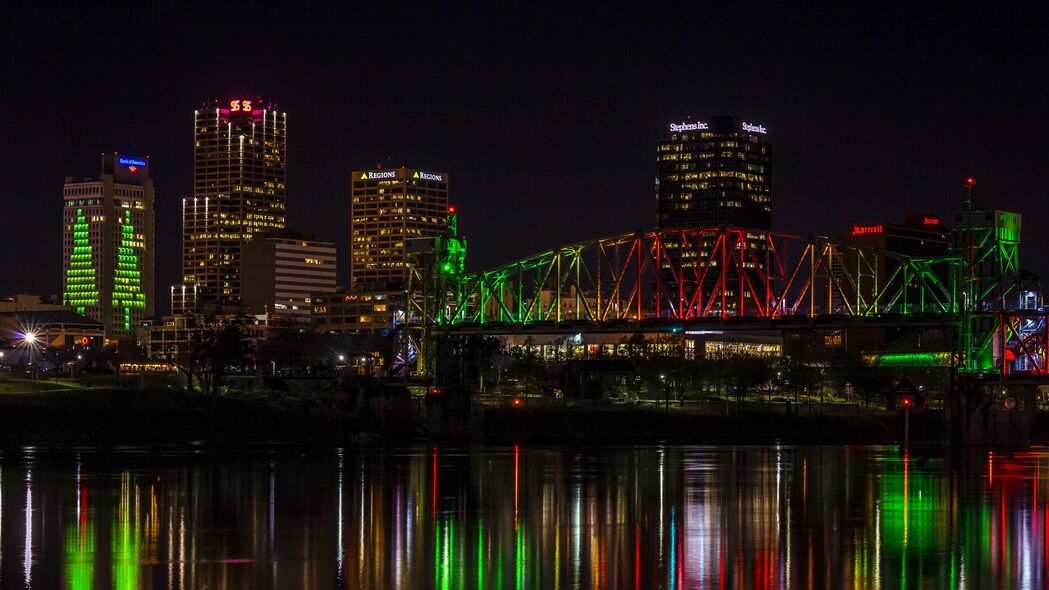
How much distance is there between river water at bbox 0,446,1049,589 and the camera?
3897 cm

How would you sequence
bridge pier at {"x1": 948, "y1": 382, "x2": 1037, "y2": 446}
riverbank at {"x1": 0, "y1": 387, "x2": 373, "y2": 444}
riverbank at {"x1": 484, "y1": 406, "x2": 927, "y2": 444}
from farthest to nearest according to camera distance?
riverbank at {"x1": 484, "y1": 406, "x2": 927, "y2": 444} → bridge pier at {"x1": 948, "y1": 382, "x2": 1037, "y2": 446} → riverbank at {"x1": 0, "y1": 387, "x2": 373, "y2": 444}

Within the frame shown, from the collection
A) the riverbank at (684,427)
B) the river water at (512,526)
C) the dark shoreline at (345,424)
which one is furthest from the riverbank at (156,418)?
the river water at (512,526)

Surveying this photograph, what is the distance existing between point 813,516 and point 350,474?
92.9ft

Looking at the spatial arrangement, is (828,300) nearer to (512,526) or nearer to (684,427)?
(684,427)

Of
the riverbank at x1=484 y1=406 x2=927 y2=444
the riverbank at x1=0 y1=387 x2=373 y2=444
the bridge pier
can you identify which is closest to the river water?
the riverbank at x1=0 y1=387 x2=373 y2=444

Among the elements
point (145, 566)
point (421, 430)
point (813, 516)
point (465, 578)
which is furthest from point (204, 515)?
point (421, 430)

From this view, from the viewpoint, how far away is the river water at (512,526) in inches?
1534

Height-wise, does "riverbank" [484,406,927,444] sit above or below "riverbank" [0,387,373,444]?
below

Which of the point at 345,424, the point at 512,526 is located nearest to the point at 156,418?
the point at 345,424

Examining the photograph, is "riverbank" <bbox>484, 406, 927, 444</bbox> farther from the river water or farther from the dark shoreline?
the river water

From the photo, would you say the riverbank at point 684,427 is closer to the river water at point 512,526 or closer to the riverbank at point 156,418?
the riverbank at point 156,418

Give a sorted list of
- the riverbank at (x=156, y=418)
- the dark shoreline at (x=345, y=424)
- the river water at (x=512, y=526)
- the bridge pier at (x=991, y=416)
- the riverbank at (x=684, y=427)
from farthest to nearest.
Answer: the riverbank at (x=684, y=427) → the bridge pier at (x=991, y=416) → the dark shoreline at (x=345, y=424) → the riverbank at (x=156, y=418) → the river water at (x=512, y=526)

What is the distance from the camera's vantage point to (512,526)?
50156 millimetres

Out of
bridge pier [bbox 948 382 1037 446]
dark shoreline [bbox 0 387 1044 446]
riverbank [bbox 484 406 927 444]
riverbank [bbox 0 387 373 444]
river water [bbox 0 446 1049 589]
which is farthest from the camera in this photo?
riverbank [bbox 484 406 927 444]
